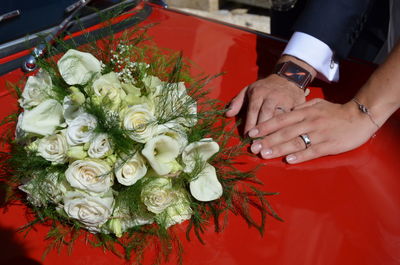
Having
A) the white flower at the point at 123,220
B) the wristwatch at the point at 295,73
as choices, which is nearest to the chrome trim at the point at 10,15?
the white flower at the point at 123,220

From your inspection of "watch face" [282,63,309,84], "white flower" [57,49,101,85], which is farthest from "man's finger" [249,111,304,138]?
"white flower" [57,49,101,85]

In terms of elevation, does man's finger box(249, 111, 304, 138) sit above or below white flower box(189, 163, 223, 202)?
below

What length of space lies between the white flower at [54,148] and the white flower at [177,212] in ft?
0.87

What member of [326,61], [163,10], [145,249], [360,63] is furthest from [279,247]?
[163,10]

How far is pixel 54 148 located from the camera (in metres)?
0.86

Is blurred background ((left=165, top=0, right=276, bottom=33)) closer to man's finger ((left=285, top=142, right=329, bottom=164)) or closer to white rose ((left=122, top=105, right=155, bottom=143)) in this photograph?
man's finger ((left=285, top=142, right=329, bottom=164))

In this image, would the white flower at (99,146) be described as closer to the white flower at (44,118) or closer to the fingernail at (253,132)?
the white flower at (44,118)

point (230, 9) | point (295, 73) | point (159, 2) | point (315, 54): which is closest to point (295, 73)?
point (295, 73)

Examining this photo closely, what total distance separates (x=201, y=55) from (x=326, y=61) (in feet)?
1.61

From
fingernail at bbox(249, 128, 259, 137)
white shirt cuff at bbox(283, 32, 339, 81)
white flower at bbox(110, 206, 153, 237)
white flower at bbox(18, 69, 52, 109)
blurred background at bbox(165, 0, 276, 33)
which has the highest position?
white flower at bbox(18, 69, 52, 109)

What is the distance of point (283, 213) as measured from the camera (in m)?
1.01

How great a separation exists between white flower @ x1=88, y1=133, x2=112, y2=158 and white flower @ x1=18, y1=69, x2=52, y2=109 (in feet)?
0.78

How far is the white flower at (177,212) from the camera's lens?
92 centimetres

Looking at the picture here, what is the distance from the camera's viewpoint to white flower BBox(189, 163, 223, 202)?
927 mm
